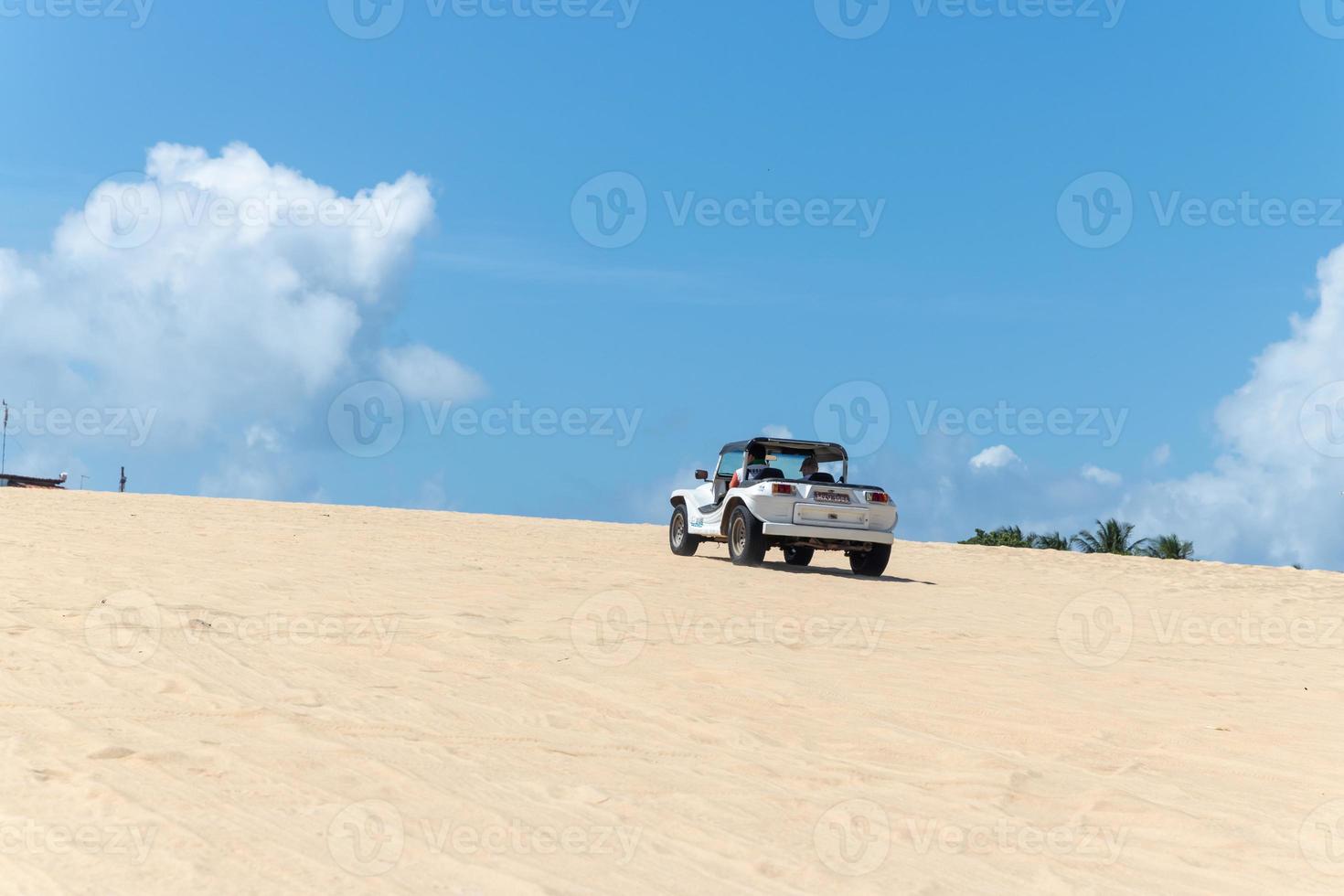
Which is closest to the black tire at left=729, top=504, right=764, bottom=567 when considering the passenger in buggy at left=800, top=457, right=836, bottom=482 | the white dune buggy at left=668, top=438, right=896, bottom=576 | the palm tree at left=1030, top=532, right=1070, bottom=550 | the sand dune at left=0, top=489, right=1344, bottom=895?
the white dune buggy at left=668, top=438, right=896, bottom=576

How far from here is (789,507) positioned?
15.5 m

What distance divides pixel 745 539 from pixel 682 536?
2609 mm

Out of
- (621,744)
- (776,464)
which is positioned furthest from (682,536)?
(621,744)

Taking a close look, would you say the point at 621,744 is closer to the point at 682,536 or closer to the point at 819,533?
the point at 819,533

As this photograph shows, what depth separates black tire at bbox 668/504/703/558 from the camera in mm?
18297

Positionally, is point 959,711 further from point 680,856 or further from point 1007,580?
point 1007,580

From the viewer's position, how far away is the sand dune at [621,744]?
386 centimetres

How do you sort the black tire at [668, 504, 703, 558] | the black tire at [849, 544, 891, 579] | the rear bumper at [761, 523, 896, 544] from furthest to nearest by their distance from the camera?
the black tire at [668, 504, 703, 558]
the black tire at [849, 544, 891, 579]
the rear bumper at [761, 523, 896, 544]

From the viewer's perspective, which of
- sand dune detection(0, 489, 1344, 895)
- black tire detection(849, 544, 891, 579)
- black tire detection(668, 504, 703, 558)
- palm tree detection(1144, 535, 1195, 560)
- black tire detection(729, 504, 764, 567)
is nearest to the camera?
sand dune detection(0, 489, 1344, 895)

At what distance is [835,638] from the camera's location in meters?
9.24

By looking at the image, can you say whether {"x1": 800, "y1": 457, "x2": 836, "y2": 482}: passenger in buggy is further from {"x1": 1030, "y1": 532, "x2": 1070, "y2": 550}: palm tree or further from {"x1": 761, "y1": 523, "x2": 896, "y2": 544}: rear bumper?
{"x1": 1030, "y1": 532, "x2": 1070, "y2": 550}: palm tree

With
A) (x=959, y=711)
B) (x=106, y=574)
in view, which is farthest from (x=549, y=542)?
(x=959, y=711)

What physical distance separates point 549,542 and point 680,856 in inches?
612

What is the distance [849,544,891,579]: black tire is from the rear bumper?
0.33 meters
